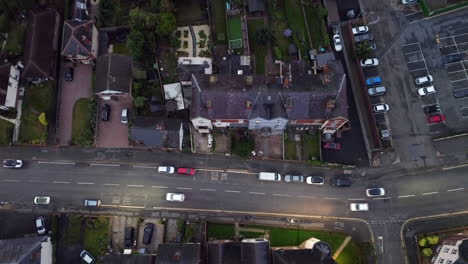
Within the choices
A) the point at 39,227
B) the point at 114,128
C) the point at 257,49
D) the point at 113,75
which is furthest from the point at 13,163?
the point at 257,49

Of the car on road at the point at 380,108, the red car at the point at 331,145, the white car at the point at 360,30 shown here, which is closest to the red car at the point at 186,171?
the red car at the point at 331,145

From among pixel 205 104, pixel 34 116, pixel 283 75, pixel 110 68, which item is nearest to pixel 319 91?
pixel 283 75

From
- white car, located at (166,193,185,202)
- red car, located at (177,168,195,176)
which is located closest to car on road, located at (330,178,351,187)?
red car, located at (177,168,195,176)

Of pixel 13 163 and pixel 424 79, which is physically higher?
pixel 424 79

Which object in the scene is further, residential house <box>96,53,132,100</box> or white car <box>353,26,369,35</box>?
white car <box>353,26,369,35</box>

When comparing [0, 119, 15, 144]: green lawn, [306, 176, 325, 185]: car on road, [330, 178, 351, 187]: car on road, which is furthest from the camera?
[0, 119, 15, 144]: green lawn

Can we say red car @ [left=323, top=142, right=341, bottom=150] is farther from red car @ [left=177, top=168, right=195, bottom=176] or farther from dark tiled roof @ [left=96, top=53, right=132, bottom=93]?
dark tiled roof @ [left=96, top=53, right=132, bottom=93]

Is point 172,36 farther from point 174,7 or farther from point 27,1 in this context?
point 27,1

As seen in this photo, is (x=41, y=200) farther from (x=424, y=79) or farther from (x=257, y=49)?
(x=424, y=79)
